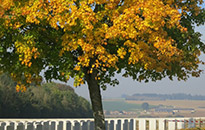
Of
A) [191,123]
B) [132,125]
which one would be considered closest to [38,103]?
[132,125]

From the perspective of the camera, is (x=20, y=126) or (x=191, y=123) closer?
(x=20, y=126)

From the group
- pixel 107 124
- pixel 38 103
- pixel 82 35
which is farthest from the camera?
pixel 38 103

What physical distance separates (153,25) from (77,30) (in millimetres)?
3192

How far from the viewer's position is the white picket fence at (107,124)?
2425 cm

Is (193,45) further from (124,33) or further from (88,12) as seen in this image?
(88,12)

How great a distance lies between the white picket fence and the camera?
24250 mm

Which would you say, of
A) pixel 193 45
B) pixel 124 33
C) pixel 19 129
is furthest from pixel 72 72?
pixel 19 129

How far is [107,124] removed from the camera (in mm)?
27594

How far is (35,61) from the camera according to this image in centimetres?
1691

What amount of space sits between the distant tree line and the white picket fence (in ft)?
54.0

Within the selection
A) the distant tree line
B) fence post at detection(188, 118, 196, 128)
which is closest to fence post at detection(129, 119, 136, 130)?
fence post at detection(188, 118, 196, 128)

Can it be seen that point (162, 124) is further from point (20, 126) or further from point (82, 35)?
point (82, 35)

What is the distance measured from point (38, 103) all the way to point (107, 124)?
23.9 m

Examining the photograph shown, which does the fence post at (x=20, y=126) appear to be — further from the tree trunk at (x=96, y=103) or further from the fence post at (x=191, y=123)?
the fence post at (x=191, y=123)
